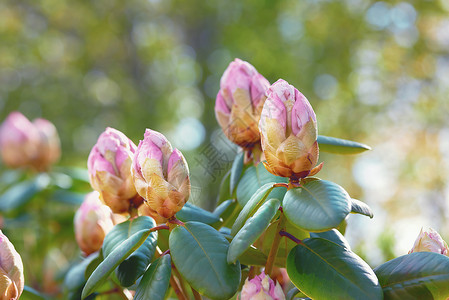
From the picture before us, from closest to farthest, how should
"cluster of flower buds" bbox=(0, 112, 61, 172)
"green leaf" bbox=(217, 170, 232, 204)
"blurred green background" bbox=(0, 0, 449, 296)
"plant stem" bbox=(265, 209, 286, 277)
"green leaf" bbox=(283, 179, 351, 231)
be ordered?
1. "green leaf" bbox=(283, 179, 351, 231)
2. "plant stem" bbox=(265, 209, 286, 277)
3. "green leaf" bbox=(217, 170, 232, 204)
4. "cluster of flower buds" bbox=(0, 112, 61, 172)
5. "blurred green background" bbox=(0, 0, 449, 296)

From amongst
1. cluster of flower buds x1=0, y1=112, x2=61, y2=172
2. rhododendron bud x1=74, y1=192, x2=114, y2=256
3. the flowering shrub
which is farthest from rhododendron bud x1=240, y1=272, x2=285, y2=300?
cluster of flower buds x1=0, y1=112, x2=61, y2=172

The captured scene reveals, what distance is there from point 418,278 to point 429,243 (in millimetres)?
108

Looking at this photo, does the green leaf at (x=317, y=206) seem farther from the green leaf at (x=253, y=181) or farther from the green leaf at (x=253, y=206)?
the green leaf at (x=253, y=181)

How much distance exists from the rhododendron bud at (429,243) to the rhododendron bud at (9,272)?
560 mm

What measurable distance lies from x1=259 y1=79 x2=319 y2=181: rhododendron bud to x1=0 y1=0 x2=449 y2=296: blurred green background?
267 inches

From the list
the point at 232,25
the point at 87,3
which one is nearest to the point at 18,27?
the point at 87,3

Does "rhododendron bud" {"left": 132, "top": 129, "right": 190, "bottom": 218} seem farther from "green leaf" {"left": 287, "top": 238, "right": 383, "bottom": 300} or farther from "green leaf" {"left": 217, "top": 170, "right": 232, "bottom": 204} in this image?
"green leaf" {"left": 217, "top": 170, "right": 232, "bottom": 204}

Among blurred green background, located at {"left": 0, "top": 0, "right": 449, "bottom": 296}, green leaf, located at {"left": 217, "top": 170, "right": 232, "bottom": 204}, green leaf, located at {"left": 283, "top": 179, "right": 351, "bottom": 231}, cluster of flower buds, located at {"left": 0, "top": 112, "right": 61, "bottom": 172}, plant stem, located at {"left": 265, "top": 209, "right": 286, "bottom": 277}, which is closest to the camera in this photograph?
green leaf, located at {"left": 283, "top": 179, "right": 351, "bottom": 231}

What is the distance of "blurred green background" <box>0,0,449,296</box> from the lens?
8133 mm

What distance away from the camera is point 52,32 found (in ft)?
29.5

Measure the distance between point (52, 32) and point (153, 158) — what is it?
361 inches

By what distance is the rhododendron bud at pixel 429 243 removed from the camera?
26.0 inches

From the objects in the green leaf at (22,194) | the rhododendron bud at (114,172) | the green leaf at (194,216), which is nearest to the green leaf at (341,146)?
the green leaf at (194,216)

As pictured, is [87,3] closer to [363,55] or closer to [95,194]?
[363,55]
